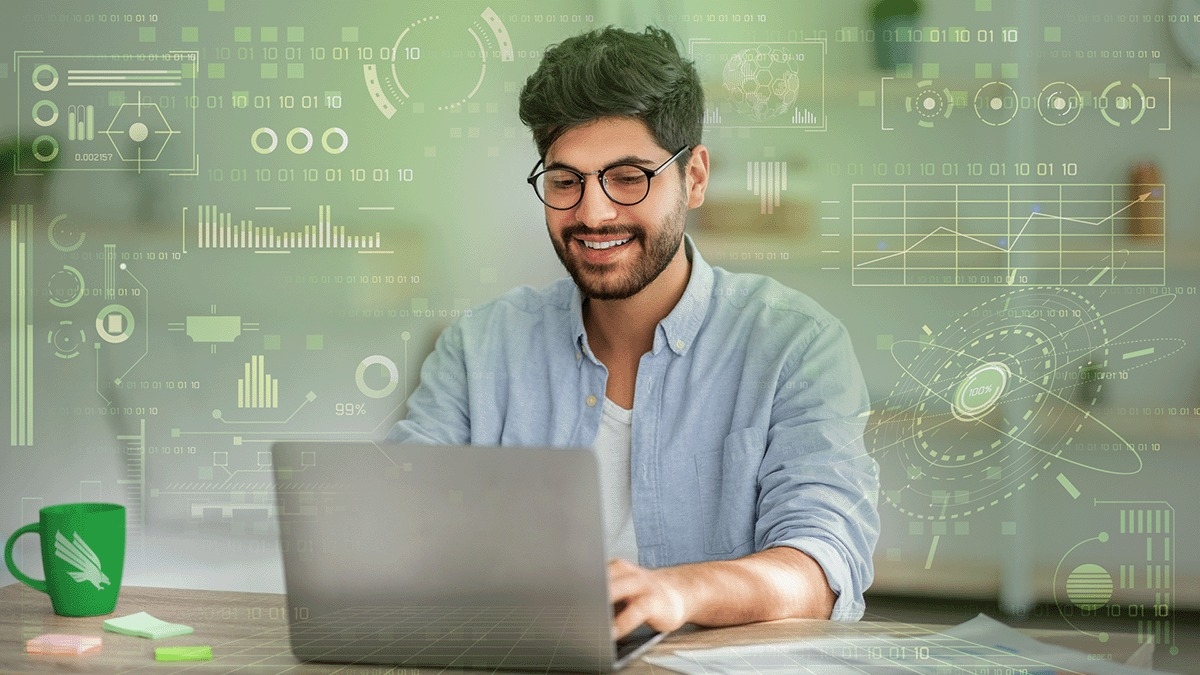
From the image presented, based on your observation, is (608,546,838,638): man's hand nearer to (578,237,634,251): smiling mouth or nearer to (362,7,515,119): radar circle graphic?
(578,237,634,251): smiling mouth

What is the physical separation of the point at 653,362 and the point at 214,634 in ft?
1.72

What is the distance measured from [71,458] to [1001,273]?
1014 mm

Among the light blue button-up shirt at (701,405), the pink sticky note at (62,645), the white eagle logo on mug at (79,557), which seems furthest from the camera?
the light blue button-up shirt at (701,405)

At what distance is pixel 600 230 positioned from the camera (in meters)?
1.14

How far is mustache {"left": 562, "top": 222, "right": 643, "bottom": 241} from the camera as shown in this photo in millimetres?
1140

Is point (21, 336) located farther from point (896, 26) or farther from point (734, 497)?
point (896, 26)

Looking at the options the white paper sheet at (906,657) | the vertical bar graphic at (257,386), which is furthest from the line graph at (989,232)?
the vertical bar graphic at (257,386)

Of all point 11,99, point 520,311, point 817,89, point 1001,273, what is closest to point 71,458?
point 11,99

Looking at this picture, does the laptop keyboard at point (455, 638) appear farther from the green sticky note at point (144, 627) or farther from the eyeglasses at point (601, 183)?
the eyeglasses at point (601, 183)

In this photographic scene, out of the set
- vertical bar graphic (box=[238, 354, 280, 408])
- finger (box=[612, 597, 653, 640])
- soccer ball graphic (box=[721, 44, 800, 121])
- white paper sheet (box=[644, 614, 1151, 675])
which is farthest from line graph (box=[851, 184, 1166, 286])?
vertical bar graphic (box=[238, 354, 280, 408])

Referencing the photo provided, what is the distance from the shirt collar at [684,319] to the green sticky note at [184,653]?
503 mm

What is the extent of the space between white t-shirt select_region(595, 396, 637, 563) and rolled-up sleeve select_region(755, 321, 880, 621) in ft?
0.45

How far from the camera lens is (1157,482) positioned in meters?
1.15

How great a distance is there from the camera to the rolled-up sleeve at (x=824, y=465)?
1.06 metres
